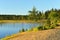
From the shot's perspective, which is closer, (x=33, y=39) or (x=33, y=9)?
(x=33, y=39)

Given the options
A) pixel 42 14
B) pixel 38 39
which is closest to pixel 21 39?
pixel 38 39

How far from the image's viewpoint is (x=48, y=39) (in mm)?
15391

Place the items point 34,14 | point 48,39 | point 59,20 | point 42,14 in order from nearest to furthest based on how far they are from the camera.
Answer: point 48,39 → point 34,14 → point 59,20 → point 42,14

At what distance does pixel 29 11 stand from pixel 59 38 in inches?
1278

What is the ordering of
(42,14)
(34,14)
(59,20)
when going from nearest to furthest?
(34,14) → (59,20) → (42,14)

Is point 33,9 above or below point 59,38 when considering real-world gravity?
above

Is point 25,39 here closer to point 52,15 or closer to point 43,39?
point 43,39

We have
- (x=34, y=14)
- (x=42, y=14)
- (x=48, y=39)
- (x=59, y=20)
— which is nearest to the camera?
(x=48, y=39)

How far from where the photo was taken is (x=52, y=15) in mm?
48281

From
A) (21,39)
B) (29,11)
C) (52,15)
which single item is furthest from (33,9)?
(21,39)

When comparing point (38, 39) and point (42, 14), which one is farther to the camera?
point (42, 14)

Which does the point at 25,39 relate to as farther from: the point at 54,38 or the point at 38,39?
the point at 54,38

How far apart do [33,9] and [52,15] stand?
15.7 feet

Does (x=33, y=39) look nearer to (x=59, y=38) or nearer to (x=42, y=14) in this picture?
(x=59, y=38)
